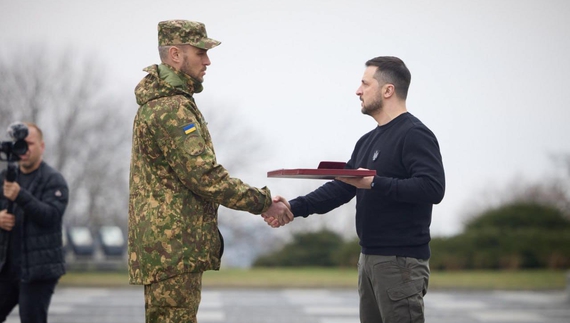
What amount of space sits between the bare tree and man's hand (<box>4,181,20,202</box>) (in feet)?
89.4

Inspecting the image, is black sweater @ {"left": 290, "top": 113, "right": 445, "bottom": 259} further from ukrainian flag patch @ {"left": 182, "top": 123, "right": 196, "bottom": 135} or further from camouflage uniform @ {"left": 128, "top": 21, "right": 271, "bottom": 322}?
ukrainian flag patch @ {"left": 182, "top": 123, "right": 196, "bottom": 135}

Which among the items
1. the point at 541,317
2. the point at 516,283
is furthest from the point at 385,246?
the point at 516,283

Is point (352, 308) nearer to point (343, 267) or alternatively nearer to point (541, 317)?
point (541, 317)

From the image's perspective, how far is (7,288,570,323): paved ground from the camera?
1244 centimetres

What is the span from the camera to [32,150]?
23.0 ft

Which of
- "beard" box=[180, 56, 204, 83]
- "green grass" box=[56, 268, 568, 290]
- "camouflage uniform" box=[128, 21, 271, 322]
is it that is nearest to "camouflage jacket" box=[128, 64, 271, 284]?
"camouflage uniform" box=[128, 21, 271, 322]

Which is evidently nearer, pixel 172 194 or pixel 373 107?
pixel 172 194

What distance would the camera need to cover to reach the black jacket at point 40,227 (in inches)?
263

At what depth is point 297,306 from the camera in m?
14.5

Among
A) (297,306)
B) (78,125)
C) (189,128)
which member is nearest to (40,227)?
(189,128)

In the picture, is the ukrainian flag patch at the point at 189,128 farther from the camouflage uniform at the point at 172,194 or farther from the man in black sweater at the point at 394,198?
the man in black sweater at the point at 394,198

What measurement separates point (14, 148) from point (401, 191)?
332 centimetres

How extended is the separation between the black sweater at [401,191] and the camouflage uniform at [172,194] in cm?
73

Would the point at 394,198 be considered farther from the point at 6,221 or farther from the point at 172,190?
the point at 6,221
